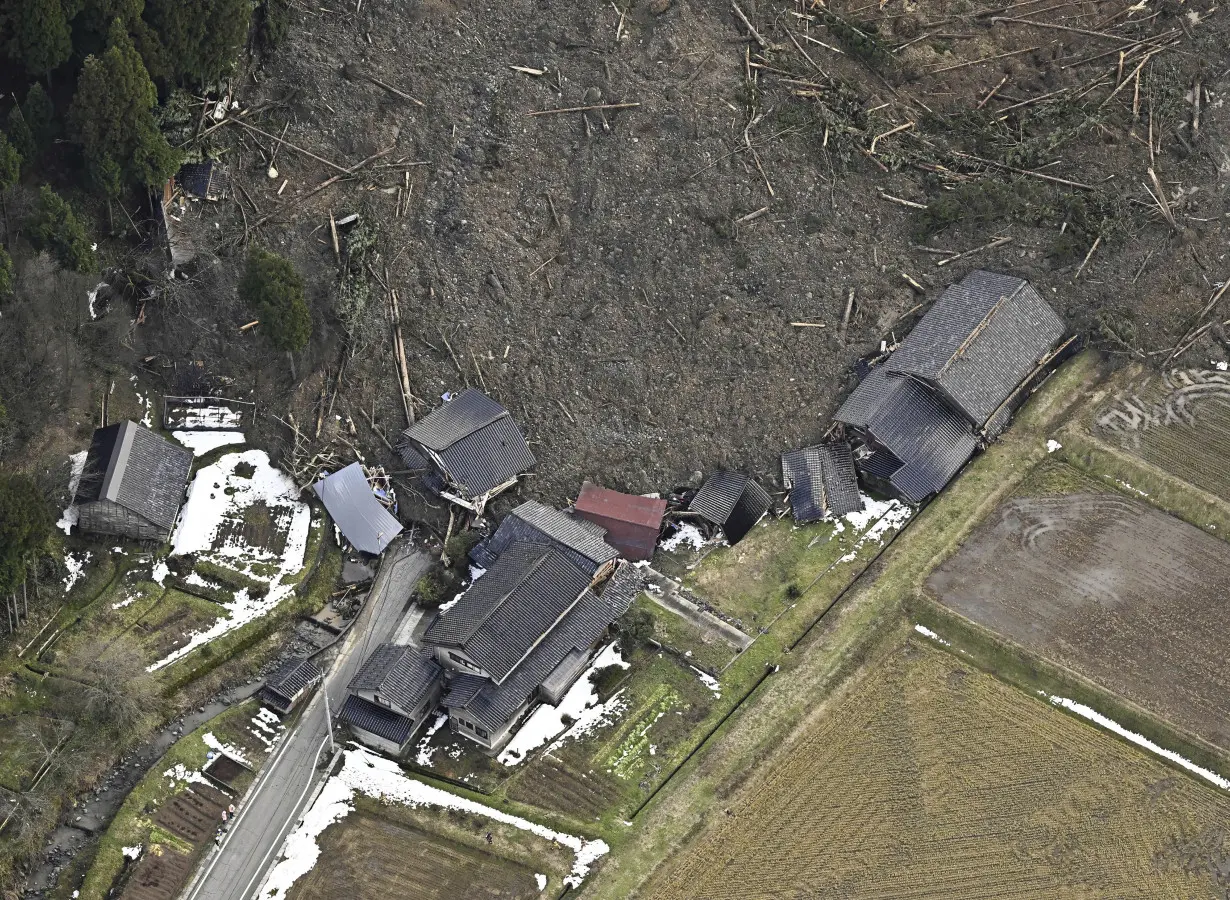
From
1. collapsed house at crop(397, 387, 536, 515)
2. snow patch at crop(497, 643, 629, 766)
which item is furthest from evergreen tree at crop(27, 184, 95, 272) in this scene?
snow patch at crop(497, 643, 629, 766)

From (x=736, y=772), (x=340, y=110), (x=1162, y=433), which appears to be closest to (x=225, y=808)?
(x=736, y=772)

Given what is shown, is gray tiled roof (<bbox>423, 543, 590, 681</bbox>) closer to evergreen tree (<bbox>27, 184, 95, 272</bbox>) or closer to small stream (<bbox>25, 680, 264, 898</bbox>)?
small stream (<bbox>25, 680, 264, 898</bbox>)

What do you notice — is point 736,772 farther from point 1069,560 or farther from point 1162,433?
point 1162,433

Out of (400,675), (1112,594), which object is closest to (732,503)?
(1112,594)

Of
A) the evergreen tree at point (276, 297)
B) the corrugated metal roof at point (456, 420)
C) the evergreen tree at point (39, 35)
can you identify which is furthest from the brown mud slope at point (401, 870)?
the evergreen tree at point (39, 35)

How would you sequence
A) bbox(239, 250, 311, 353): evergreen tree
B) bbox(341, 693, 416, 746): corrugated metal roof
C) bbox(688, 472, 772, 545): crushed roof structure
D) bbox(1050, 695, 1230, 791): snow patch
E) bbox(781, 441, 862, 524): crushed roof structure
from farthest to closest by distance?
Result: bbox(781, 441, 862, 524): crushed roof structure, bbox(688, 472, 772, 545): crushed roof structure, bbox(239, 250, 311, 353): evergreen tree, bbox(1050, 695, 1230, 791): snow patch, bbox(341, 693, 416, 746): corrugated metal roof

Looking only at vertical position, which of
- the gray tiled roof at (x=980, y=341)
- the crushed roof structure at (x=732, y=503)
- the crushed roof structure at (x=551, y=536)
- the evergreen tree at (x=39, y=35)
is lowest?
the crushed roof structure at (x=551, y=536)

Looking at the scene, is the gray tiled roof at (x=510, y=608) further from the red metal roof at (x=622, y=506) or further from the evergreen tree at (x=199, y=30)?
the evergreen tree at (x=199, y=30)
